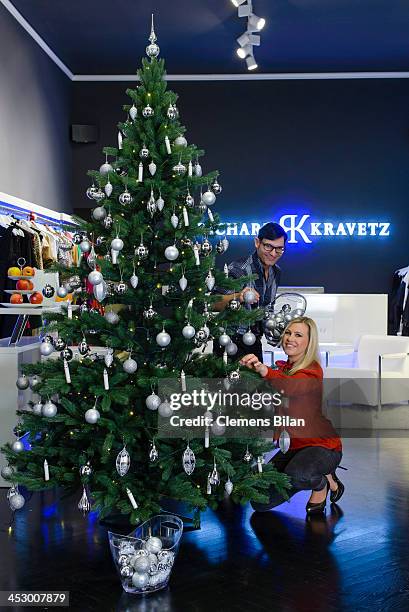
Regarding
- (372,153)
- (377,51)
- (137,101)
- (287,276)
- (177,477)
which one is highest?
(377,51)

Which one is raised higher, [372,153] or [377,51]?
[377,51]

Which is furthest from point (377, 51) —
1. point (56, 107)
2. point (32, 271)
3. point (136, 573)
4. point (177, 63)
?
point (136, 573)

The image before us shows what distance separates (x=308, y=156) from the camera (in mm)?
9984

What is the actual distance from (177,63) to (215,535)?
6.71 meters

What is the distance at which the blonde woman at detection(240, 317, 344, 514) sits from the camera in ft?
14.1

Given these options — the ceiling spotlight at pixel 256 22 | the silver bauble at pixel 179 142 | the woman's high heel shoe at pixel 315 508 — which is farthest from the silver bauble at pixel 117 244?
the ceiling spotlight at pixel 256 22

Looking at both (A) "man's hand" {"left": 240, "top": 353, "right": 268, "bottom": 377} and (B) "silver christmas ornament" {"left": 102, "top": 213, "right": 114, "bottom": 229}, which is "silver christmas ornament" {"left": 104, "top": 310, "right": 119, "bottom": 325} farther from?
(A) "man's hand" {"left": 240, "top": 353, "right": 268, "bottom": 377}

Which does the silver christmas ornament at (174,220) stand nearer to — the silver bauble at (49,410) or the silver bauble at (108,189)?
the silver bauble at (108,189)

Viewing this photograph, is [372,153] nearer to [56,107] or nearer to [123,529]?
[56,107]

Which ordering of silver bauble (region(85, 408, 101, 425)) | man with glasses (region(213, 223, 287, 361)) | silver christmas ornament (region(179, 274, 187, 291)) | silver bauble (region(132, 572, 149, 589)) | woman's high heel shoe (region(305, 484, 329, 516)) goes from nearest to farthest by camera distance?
silver bauble (region(132, 572, 149, 589)) < silver bauble (region(85, 408, 101, 425)) < silver christmas ornament (region(179, 274, 187, 291)) < woman's high heel shoe (region(305, 484, 329, 516)) < man with glasses (region(213, 223, 287, 361))

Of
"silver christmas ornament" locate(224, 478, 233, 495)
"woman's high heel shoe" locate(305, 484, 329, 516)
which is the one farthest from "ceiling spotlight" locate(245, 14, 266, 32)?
"silver christmas ornament" locate(224, 478, 233, 495)

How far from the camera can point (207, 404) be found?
3709mm

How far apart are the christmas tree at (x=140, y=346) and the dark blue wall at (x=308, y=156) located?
609 centimetres

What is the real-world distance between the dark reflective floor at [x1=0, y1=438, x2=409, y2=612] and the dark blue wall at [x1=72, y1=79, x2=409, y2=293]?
17.7 feet
